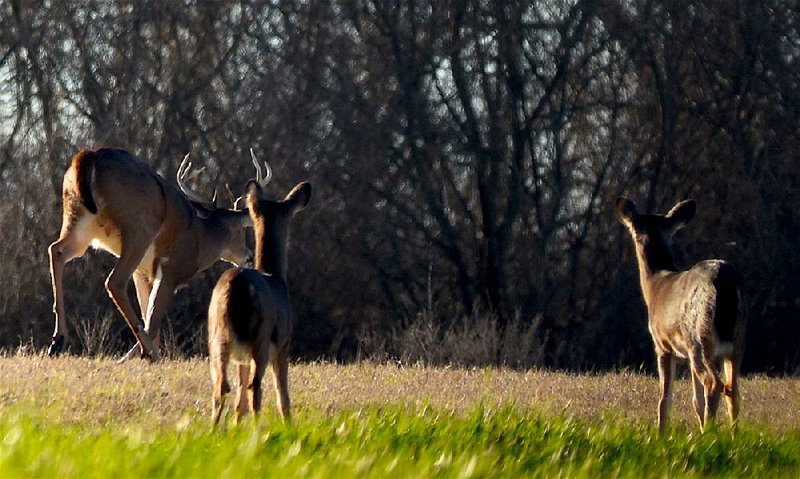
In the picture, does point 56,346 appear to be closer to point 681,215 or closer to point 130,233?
point 130,233

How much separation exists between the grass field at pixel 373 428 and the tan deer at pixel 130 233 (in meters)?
1.27

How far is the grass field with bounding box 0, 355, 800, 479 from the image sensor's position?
6.28 metres

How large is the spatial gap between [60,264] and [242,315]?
563 centimetres

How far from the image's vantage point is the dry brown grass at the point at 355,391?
31.0 ft

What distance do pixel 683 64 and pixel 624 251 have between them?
3428 mm

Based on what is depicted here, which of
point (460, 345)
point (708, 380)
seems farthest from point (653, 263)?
point (460, 345)

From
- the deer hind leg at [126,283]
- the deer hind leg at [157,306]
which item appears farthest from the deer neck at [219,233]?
the deer hind leg at [126,283]

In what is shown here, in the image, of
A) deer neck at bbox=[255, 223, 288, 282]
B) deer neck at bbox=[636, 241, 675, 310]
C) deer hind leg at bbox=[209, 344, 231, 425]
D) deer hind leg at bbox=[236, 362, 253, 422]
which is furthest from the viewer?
deer neck at bbox=[636, 241, 675, 310]

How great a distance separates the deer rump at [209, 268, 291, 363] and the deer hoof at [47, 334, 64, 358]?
16.2 ft

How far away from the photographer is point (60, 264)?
13906 millimetres

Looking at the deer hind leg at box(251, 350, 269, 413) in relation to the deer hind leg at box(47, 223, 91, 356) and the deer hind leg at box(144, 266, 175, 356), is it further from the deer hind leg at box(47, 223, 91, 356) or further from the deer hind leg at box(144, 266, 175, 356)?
the deer hind leg at box(144, 266, 175, 356)

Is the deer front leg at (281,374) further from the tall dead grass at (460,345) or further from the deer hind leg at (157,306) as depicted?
the tall dead grass at (460,345)

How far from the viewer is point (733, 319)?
405 inches

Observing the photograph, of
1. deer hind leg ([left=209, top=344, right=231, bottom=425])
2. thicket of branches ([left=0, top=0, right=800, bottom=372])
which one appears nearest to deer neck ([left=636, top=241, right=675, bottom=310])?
deer hind leg ([left=209, top=344, right=231, bottom=425])
